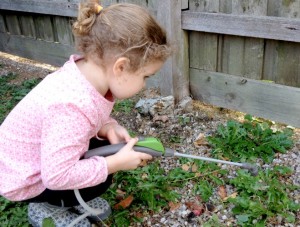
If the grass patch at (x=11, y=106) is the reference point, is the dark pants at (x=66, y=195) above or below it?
above

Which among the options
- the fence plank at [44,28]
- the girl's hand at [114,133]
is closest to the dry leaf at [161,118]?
the girl's hand at [114,133]

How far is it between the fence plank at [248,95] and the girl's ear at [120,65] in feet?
5.12

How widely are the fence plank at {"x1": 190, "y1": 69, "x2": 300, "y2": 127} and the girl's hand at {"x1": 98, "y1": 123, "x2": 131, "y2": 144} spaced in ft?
4.26

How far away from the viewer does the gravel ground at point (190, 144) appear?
82.1 inches

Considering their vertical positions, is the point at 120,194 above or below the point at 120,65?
below

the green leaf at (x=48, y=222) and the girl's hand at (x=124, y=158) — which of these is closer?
the girl's hand at (x=124, y=158)

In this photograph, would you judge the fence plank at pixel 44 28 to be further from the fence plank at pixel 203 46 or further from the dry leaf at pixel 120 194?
the dry leaf at pixel 120 194

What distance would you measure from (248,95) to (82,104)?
5.74ft

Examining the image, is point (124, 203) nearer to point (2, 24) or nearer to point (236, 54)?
point (236, 54)

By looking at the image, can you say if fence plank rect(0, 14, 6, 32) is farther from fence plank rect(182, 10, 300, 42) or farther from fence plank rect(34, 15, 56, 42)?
fence plank rect(182, 10, 300, 42)

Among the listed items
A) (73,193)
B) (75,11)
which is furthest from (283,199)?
(75,11)

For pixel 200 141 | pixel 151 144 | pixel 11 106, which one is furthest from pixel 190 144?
pixel 11 106

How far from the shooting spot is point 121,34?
1.41 m

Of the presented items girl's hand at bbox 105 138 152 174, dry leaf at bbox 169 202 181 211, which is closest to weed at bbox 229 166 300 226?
dry leaf at bbox 169 202 181 211
